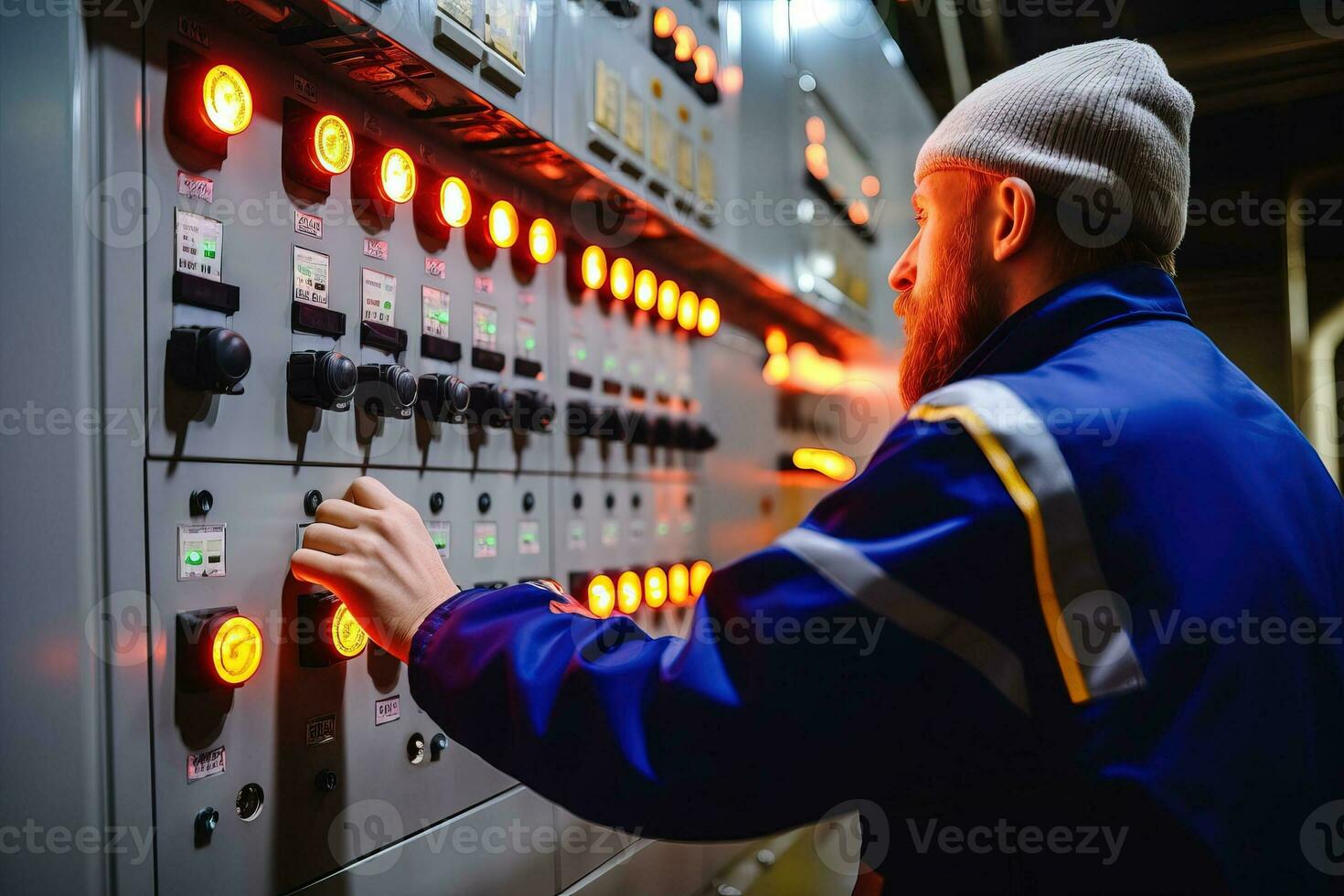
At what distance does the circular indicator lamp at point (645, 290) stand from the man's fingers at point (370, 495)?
1.12 metres

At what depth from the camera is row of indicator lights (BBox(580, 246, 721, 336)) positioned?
2027mm

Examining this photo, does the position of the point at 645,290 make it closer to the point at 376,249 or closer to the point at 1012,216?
the point at 376,249

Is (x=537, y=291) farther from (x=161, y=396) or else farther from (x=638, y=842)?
(x=638, y=842)

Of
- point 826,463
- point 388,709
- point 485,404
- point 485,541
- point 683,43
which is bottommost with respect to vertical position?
point 388,709

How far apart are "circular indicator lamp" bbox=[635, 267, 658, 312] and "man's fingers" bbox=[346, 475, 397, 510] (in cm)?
112

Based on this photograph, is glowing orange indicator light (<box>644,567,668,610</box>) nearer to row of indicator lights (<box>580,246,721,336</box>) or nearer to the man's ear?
row of indicator lights (<box>580,246,721,336</box>)

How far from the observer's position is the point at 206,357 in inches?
41.2

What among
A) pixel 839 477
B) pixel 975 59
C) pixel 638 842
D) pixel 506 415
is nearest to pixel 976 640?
pixel 506 415

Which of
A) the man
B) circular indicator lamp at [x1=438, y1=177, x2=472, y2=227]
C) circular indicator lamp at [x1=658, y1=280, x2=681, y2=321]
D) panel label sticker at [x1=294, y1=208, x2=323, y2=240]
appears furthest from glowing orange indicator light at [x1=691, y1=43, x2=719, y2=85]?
the man

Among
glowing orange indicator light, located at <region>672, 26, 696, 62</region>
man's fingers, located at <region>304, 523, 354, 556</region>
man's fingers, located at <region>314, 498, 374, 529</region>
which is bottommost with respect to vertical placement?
man's fingers, located at <region>304, 523, 354, 556</region>

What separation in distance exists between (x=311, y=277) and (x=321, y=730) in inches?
25.0

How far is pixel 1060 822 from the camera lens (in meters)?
0.89

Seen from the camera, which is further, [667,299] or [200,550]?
[667,299]

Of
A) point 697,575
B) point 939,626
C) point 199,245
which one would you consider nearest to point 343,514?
point 199,245
